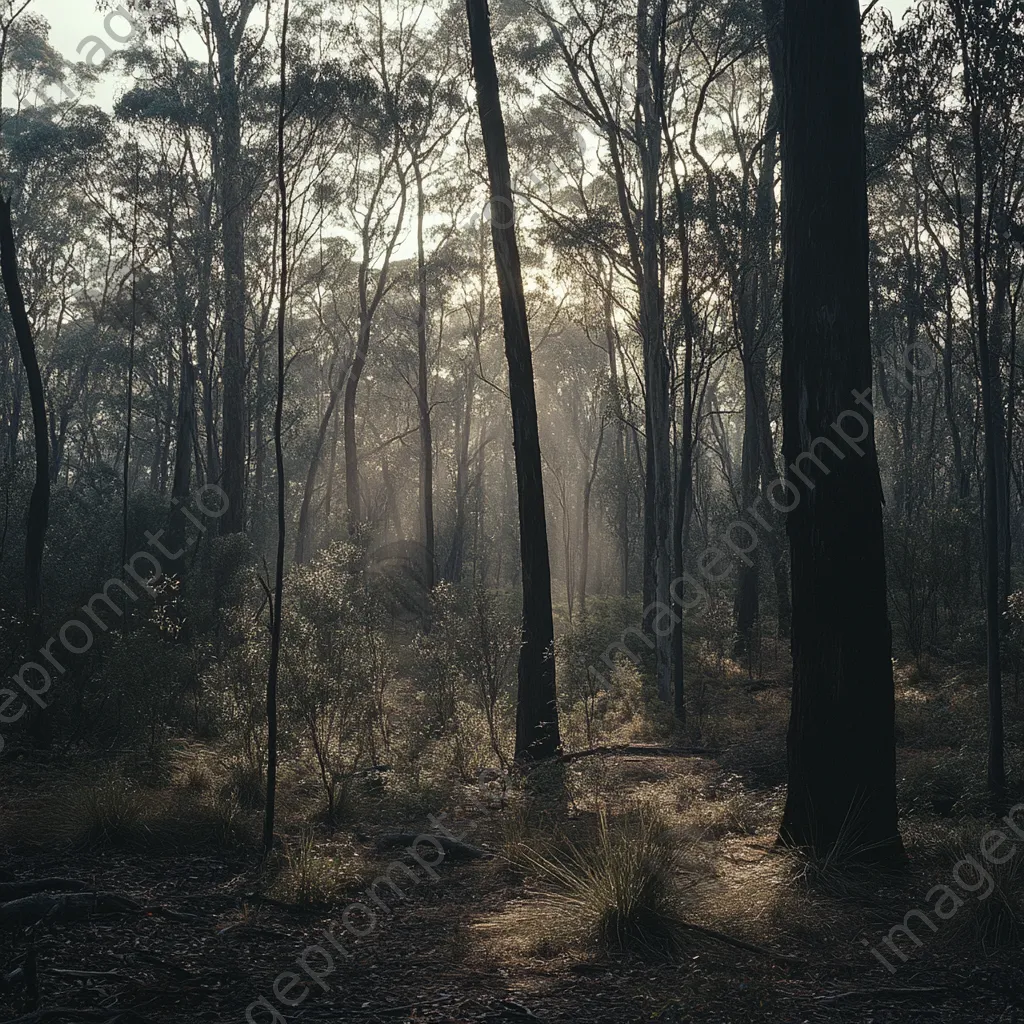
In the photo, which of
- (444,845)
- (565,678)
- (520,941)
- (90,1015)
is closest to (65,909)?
(90,1015)

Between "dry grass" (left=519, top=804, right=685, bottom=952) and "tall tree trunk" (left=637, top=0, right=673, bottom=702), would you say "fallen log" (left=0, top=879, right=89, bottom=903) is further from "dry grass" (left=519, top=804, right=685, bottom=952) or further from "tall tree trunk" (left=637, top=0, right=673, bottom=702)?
"tall tree trunk" (left=637, top=0, right=673, bottom=702)

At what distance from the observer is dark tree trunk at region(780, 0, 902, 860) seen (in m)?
4.59

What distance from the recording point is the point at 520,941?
370 centimetres

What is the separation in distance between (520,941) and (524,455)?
521 centimetres

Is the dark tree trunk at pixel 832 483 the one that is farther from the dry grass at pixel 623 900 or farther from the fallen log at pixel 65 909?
the fallen log at pixel 65 909

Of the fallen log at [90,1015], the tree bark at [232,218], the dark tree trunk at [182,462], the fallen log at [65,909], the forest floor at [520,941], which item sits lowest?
the forest floor at [520,941]

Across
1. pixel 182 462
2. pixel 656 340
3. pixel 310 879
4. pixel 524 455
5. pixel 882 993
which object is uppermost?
pixel 656 340

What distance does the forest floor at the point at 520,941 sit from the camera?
9.96 feet

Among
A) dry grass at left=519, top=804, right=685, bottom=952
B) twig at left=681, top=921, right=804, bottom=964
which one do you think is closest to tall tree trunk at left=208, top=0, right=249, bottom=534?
dry grass at left=519, top=804, right=685, bottom=952

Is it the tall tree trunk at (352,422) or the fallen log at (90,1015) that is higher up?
the tall tree trunk at (352,422)

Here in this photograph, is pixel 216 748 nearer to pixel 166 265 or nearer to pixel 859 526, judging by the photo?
pixel 859 526

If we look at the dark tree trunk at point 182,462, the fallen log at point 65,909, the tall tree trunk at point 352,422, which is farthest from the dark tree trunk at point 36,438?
the tall tree trunk at point 352,422

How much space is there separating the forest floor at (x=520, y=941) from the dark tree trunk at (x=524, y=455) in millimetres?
2163

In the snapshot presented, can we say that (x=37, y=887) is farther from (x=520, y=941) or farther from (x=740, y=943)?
(x=740, y=943)
